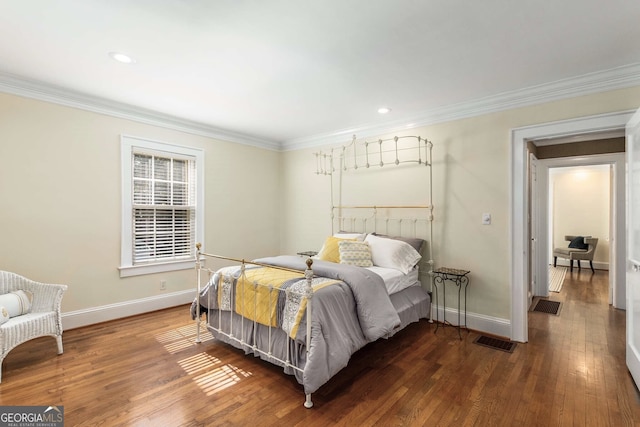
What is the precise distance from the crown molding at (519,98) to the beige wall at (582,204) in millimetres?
5446

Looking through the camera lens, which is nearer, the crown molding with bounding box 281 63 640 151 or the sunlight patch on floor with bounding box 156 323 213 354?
the crown molding with bounding box 281 63 640 151

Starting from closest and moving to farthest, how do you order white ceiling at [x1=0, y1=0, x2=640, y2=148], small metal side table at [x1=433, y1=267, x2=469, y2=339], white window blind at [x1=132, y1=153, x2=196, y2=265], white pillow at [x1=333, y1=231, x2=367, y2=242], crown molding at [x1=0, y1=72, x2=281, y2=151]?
1. white ceiling at [x1=0, y1=0, x2=640, y2=148]
2. crown molding at [x1=0, y1=72, x2=281, y2=151]
3. small metal side table at [x1=433, y1=267, x2=469, y2=339]
4. white window blind at [x1=132, y1=153, x2=196, y2=265]
5. white pillow at [x1=333, y1=231, x2=367, y2=242]

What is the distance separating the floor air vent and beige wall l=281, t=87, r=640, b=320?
266 millimetres

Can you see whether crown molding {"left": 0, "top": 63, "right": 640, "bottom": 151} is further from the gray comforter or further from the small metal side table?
the gray comforter

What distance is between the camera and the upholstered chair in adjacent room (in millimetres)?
6680

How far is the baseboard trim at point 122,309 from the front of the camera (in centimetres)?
341

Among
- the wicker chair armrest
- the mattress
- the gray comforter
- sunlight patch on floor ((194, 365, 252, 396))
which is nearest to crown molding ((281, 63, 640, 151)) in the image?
the mattress

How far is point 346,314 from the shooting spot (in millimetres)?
2459

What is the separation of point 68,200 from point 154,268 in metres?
1.24

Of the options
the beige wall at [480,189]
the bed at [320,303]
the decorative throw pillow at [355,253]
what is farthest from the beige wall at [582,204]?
the decorative throw pillow at [355,253]

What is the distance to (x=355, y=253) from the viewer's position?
3609 mm

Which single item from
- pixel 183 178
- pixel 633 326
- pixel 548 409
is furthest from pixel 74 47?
pixel 633 326

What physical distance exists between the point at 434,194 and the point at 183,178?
343 centimetres

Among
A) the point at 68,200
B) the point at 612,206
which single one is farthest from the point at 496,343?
the point at 68,200
